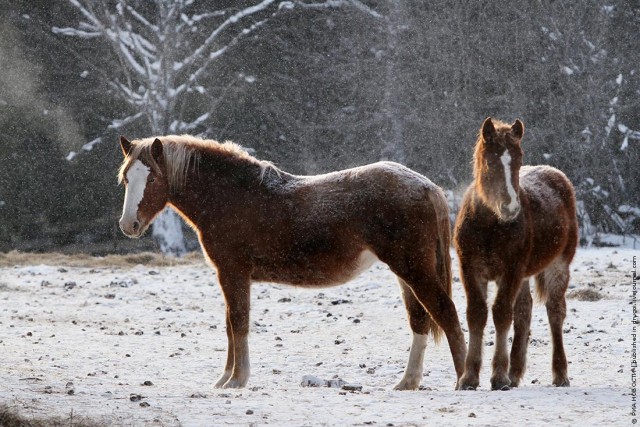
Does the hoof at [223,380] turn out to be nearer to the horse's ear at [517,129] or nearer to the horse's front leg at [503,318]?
the horse's front leg at [503,318]

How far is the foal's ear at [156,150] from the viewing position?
8.16 m

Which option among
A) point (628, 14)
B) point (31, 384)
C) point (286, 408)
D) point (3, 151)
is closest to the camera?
point (286, 408)

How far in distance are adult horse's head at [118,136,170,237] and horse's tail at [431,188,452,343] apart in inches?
92.0

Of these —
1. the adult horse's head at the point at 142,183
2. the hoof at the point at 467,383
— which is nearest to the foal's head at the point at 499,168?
the hoof at the point at 467,383

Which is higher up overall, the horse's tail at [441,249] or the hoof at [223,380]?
the horse's tail at [441,249]

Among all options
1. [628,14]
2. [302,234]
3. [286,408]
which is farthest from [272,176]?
[628,14]

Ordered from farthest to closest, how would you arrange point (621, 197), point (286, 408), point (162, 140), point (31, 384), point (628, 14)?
point (628, 14) → point (621, 197) → point (162, 140) → point (31, 384) → point (286, 408)

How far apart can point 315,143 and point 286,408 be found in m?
18.4

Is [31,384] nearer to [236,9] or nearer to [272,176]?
[272,176]

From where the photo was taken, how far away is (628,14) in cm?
2348

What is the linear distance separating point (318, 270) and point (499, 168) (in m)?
1.68

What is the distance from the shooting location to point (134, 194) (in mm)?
8094

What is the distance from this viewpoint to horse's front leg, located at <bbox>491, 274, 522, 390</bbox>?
7434 millimetres

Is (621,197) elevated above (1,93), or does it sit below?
below
